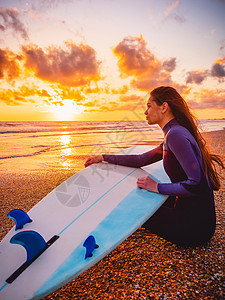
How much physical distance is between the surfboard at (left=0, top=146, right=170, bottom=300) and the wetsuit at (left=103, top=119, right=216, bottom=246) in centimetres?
17

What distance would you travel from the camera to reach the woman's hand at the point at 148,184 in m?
1.72

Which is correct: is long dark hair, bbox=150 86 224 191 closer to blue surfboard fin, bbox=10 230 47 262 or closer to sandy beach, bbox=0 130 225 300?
sandy beach, bbox=0 130 225 300

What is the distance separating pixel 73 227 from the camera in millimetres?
1721

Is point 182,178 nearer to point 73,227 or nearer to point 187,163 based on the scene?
point 187,163

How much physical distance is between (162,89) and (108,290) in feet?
5.25

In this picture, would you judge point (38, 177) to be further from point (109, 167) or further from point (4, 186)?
point (109, 167)

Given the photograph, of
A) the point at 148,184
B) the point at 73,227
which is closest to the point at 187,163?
the point at 148,184

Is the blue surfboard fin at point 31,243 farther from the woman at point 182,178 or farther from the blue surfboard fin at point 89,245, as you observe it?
the woman at point 182,178

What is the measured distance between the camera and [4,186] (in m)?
3.84

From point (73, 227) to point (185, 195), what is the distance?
3.09 feet

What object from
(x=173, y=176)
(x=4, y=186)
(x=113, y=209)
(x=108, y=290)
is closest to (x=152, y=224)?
(x=113, y=209)

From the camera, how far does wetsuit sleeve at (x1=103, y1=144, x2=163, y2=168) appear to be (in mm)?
2205

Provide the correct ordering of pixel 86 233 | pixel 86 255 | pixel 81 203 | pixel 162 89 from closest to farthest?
1. pixel 86 255
2. pixel 86 233
3. pixel 162 89
4. pixel 81 203

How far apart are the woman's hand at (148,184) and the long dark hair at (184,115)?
17.1 inches
